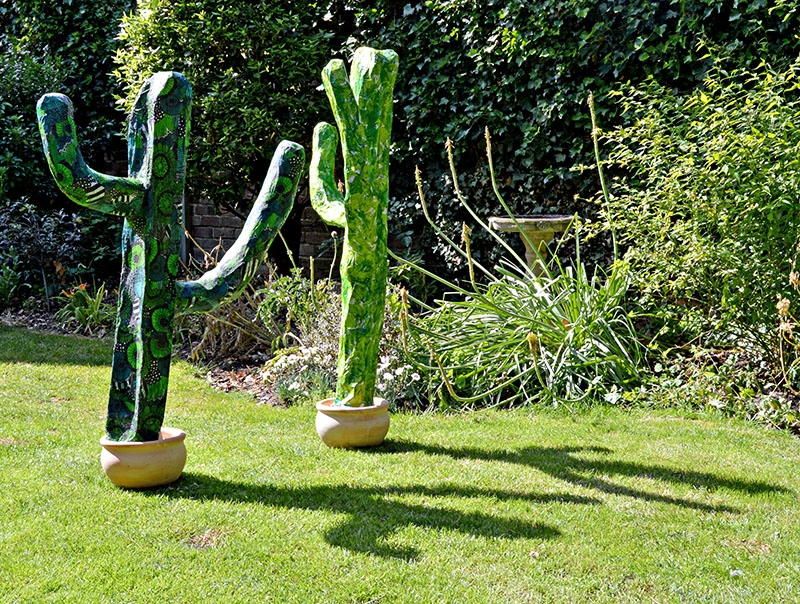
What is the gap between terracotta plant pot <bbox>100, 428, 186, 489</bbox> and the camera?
3.44 metres

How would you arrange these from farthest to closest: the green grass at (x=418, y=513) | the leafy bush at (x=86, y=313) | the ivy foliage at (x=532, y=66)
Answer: the leafy bush at (x=86, y=313) < the ivy foliage at (x=532, y=66) < the green grass at (x=418, y=513)

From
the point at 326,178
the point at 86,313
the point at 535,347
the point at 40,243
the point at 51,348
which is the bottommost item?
the point at 51,348

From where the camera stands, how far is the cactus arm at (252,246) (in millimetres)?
3543

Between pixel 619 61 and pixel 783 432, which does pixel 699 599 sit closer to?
pixel 783 432

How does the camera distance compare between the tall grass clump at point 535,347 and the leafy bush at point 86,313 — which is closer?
the tall grass clump at point 535,347

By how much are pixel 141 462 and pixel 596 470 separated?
201 centimetres

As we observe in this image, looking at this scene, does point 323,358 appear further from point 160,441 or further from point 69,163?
point 69,163

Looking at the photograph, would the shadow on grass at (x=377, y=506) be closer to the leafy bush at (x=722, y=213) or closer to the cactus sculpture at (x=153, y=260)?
the cactus sculpture at (x=153, y=260)

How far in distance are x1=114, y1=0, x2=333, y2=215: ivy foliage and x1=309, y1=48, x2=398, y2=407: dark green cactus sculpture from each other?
10.8ft

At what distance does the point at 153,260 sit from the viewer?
3.43 meters

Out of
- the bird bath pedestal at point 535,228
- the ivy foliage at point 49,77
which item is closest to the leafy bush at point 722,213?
the bird bath pedestal at point 535,228

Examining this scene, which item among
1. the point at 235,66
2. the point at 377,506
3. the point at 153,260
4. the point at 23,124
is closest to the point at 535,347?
the point at 377,506

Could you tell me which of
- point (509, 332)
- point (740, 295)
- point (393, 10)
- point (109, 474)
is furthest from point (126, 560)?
point (393, 10)

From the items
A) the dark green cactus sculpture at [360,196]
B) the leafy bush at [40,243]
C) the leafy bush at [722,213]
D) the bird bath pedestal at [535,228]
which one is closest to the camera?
the dark green cactus sculpture at [360,196]
